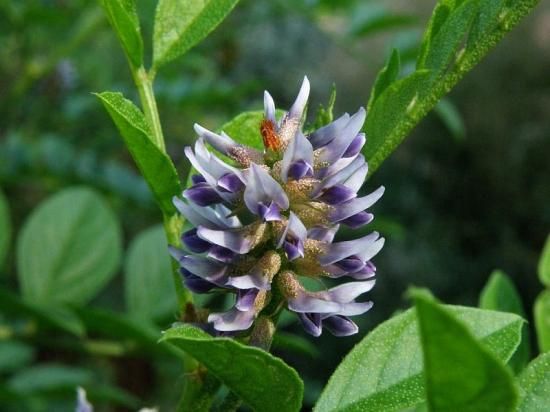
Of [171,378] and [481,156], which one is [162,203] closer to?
[171,378]

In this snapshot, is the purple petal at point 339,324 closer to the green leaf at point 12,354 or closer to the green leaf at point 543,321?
the green leaf at point 543,321

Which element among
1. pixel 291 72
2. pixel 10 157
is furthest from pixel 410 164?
pixel 10 157

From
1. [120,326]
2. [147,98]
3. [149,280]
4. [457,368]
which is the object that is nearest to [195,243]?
[147,98]

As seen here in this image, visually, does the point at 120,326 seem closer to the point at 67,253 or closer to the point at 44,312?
the point at 44,312

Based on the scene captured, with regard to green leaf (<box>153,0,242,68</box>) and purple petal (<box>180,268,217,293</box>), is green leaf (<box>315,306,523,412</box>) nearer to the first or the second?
purple petal (<box>180,268,217,293</box>)

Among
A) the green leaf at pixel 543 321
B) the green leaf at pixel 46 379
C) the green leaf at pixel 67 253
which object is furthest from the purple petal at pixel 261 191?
the green leaf at pixel 46 379
